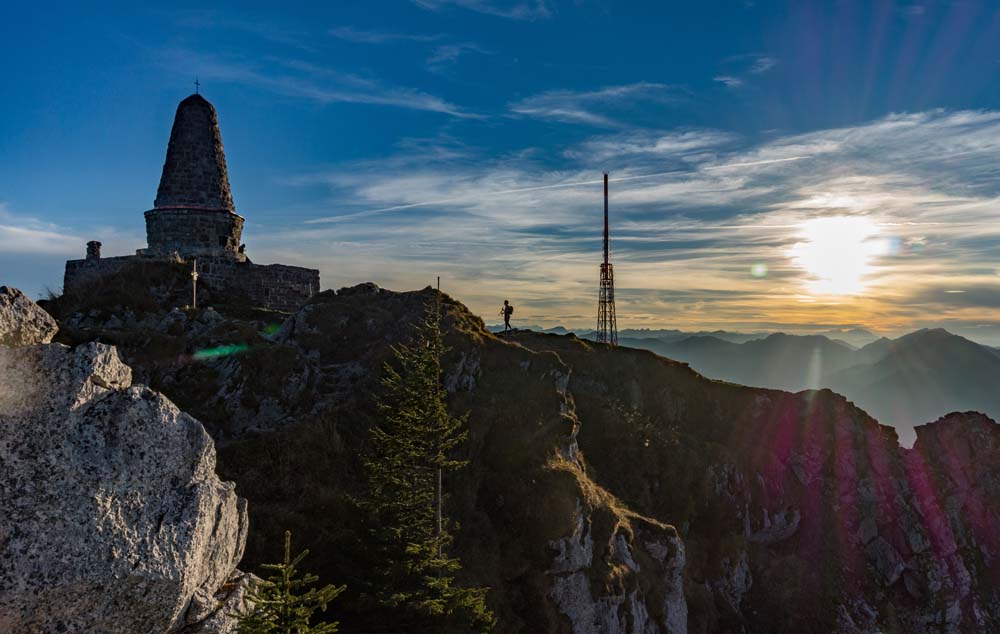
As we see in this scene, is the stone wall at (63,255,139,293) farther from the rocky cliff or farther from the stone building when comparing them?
the rocky cliff

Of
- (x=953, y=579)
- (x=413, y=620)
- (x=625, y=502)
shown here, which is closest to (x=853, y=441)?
(x=953, y=579)

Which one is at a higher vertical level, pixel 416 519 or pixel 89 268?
pixel 89 268

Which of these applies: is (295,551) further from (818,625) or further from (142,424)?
(818,625)

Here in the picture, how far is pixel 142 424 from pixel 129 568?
12.2 ft

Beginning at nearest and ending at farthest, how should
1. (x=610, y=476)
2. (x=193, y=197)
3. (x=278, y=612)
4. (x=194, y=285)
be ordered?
(x=278, y=612) → (x=194, y=285) → (x=610, y=476) → (x=193, y=197)

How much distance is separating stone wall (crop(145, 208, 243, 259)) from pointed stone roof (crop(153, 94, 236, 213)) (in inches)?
26.3

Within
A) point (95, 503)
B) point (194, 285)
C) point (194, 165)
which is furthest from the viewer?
point (194, 165)

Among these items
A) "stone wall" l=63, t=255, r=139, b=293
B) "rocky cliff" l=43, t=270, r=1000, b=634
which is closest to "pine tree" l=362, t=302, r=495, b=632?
"rocky cliff" l=43, t=270, r=1000, b=634

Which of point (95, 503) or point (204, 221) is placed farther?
point (204, 221)

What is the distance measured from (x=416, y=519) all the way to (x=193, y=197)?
141ft

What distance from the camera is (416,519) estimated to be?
82.9ft

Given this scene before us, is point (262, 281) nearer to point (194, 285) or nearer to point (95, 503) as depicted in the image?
point (194, 285)

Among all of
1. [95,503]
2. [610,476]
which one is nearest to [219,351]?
[95,503]

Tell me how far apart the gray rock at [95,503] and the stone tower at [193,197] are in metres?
41.5
